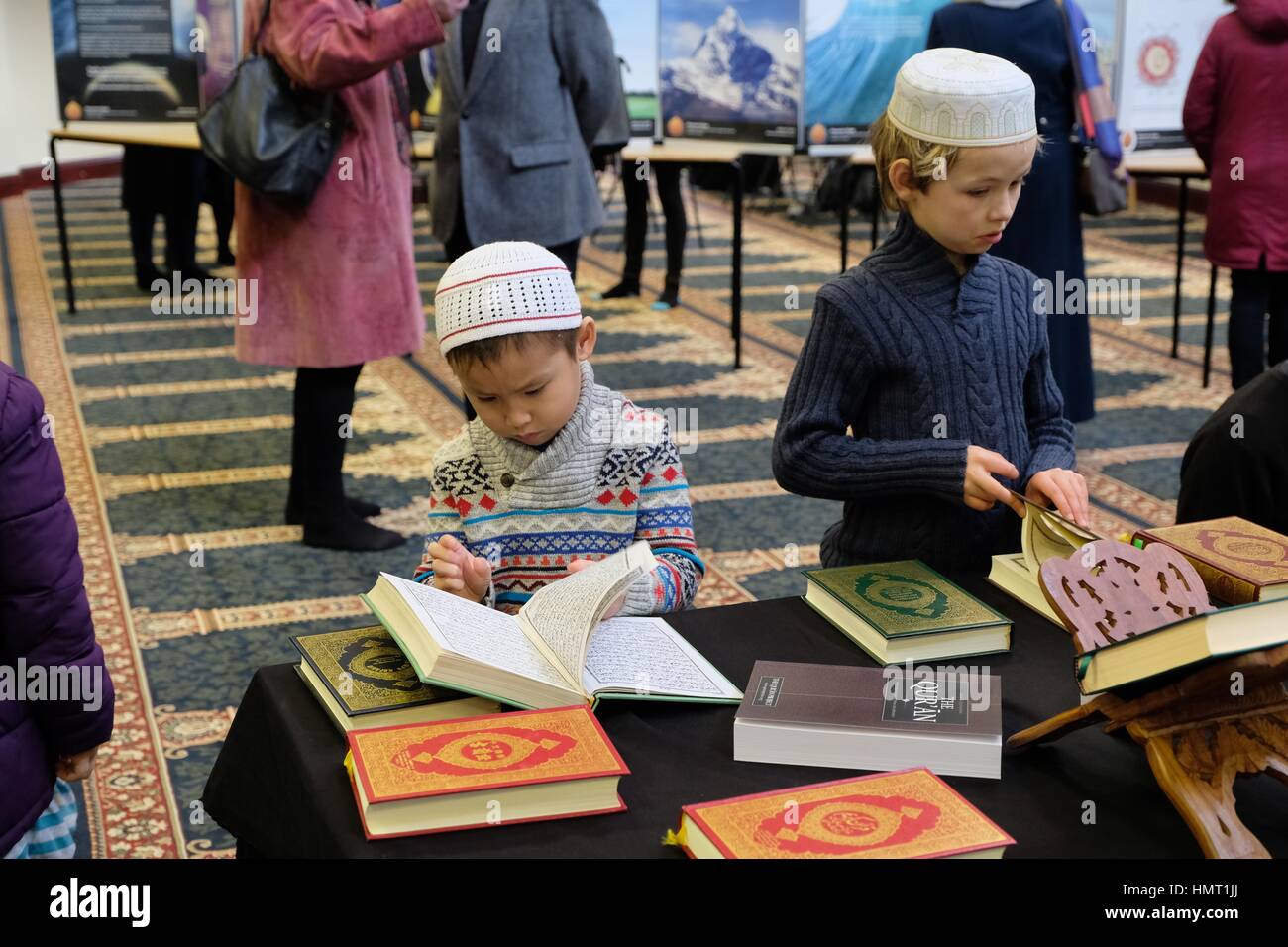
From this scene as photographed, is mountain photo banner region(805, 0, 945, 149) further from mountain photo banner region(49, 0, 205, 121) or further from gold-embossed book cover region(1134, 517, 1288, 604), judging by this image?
gold-embossed book cover region(1134, 517, 1288, 604)

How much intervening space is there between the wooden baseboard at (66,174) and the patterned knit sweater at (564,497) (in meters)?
10.4

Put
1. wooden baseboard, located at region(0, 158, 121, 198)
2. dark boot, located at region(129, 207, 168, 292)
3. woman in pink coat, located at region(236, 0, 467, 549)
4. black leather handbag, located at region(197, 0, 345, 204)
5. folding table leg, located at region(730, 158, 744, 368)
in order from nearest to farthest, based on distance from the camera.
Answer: black leather handbag, located at region(197, 0, 345, 204) → woman in pink coat, located at region(236, 0, 467, 549) → folding table leg, located at region(730, 158, 744, 368) → dark boot, located at region(129, 207, 168, 292) → wooden baseboard, located at region(0, 158, 121, 198)

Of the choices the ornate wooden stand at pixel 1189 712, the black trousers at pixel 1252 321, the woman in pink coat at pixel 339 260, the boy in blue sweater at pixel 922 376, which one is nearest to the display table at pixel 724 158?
the black trousers at pixel 1252 321

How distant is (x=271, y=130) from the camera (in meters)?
→ 3.63

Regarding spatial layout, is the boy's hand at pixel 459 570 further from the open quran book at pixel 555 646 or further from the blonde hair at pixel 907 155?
the blonde hair at pixel 907 155

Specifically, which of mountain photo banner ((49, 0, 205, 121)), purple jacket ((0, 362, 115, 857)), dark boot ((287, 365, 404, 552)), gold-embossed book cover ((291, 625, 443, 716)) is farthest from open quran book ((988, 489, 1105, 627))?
mountain photo banner ((49, 0, 205, 121))

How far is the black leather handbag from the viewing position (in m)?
3.60

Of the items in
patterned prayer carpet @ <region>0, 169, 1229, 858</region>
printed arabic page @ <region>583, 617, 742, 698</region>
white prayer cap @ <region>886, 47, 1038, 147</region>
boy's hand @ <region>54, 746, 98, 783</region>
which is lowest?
patterned prayer carpet @ <region>0, 169, 1229, 858</region>

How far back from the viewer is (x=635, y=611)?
1811 mm

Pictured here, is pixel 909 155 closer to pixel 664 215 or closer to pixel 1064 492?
pixel 1064 492

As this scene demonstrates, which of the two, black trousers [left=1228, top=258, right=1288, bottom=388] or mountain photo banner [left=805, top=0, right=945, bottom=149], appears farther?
mountain photo banner [left=805, top=0, right=945, bottom=149]

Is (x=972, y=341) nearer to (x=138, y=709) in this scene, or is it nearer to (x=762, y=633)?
(x=762, y=633)

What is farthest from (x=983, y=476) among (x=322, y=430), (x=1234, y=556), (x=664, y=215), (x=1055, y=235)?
(x=664, y=215)

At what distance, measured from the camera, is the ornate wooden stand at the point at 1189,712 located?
1225mm
